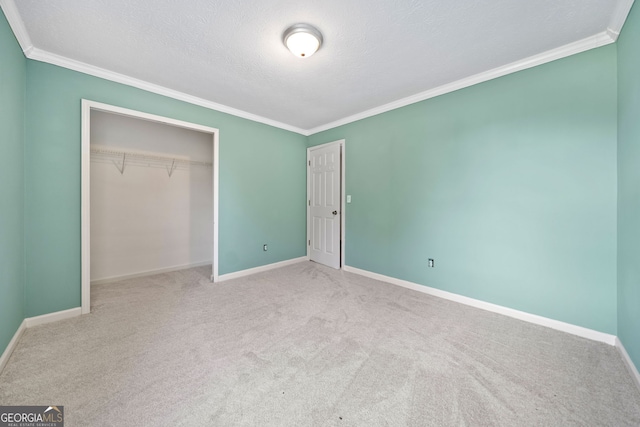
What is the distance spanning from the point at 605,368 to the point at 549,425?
89cm

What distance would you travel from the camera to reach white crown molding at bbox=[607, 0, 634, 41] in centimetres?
A: 160

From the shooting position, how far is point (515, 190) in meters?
2.33

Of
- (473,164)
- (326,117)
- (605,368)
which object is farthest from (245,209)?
(605,368)

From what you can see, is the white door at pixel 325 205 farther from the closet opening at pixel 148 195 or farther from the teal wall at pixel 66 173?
the closet opening at pixel 148 195

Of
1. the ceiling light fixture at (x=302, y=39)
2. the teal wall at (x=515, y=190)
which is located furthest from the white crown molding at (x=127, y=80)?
the teal wall at (x=515, y=190)

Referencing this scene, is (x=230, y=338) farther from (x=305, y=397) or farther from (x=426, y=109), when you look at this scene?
(x=426, y=109)

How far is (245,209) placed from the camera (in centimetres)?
371

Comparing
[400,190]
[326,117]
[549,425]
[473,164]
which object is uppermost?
[326,117]

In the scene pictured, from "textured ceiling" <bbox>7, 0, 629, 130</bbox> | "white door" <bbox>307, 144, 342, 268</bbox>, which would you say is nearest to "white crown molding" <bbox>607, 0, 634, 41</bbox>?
"textured ceiling" <bbox>7, 0, 629, 130</bbox>

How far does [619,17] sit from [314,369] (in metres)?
3.34

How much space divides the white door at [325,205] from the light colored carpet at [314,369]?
1613 millimetres

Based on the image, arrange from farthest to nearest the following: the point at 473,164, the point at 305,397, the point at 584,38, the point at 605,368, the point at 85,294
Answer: the point at 473,164 → the point at 85,294 → the point at 584,38 → the point at 605,368 → the point at 305,397

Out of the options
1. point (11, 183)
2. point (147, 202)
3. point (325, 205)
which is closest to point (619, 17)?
point (325, 205)

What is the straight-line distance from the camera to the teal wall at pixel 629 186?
1546mm
